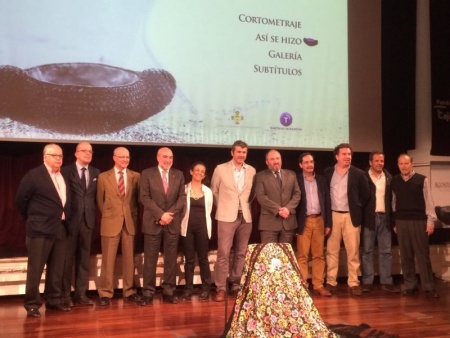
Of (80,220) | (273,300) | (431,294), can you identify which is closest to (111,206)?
(80,220)

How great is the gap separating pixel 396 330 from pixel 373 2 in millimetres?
4387

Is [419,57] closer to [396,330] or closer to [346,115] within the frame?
[346,115]

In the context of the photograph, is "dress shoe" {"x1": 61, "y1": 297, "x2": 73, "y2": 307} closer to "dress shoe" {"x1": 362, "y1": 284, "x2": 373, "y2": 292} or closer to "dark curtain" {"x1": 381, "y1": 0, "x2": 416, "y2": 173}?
"dress shoe" {"x1": 362, "y1": 284, "x2": 373, "y2": 292}

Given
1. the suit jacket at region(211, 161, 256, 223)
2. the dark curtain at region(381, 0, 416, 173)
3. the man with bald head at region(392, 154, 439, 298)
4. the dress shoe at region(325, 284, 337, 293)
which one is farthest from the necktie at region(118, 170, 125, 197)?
the dark curtain at region(381, 0, 416, 173)

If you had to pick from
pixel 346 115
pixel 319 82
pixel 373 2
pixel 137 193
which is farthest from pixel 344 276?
pixel 373 2

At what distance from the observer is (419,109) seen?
6.91 metres

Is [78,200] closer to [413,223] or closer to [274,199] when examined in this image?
[274,199]

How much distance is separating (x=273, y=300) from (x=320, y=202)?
2.29m

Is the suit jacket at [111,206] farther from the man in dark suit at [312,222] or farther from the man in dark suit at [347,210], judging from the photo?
the man in dark suit at [347,210]

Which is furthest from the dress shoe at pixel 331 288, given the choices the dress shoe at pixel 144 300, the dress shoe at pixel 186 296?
the dress shoe at pixel 144 300

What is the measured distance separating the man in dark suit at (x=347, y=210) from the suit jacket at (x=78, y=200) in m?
2.35

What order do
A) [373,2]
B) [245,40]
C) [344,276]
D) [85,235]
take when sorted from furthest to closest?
[373,2] → [344,276] → [245,40] → [85,235]

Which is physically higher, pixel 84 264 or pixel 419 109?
pixel 419 109

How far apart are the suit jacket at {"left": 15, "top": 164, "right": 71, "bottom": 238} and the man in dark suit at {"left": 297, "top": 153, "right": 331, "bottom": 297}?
230 centimetres
